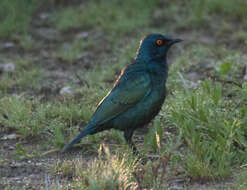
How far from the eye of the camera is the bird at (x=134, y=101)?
406cm

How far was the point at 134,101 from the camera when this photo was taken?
4.10 metres

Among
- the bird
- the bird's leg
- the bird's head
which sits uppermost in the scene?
the bird's head

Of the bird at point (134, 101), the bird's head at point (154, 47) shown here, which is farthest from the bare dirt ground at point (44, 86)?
the bird's head at point (154, 47)

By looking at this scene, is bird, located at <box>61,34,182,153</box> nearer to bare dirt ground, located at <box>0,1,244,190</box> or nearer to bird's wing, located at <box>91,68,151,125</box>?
bird's wing, located at <box>91,68,151,125</box>

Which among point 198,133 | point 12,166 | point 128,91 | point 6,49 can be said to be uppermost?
point 6,49

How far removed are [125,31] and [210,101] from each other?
3.87 m

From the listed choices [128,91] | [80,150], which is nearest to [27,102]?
[80,150]

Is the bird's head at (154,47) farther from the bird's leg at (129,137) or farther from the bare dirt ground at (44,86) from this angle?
the bare dirt ground at (44,86)

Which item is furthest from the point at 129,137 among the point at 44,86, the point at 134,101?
the point at 44,86

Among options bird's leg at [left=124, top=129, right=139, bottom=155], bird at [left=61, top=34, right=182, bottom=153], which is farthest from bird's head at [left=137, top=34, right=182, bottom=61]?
bird's leg at [left=124, top=129, right=139, bottom=155]

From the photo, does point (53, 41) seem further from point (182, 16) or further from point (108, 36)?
point (182, 16)

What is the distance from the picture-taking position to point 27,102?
5.16m

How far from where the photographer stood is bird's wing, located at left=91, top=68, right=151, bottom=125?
4.08 metres

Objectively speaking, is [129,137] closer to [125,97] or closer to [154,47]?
[125,97]
